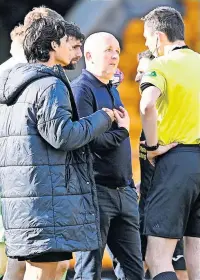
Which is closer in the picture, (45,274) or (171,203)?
(45,274)

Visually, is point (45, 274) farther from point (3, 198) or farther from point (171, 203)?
point (171, 203)

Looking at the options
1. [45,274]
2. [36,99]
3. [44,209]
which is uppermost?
[36,99]

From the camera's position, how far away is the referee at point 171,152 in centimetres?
571

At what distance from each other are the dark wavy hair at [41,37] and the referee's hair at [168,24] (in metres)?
0.91

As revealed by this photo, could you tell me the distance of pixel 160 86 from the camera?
18.6 feet

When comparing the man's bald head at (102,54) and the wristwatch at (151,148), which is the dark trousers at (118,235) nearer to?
the wristwatch at (151,148)

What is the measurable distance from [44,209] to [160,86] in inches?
46.1

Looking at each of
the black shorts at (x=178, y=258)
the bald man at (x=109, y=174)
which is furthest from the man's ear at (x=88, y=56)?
the black shorts at (x=178, y=258)

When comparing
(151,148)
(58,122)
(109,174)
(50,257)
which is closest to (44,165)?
(58,122)

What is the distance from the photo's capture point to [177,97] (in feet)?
18.8

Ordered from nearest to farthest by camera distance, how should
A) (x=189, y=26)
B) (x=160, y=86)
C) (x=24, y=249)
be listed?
(x=24, y=249) → (x=160, y=86) → (x=189, y=26)

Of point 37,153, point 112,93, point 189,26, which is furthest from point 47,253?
point 189,26

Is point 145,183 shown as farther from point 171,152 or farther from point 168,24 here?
point 168,24

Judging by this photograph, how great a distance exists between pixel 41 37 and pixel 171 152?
115 centimetres
